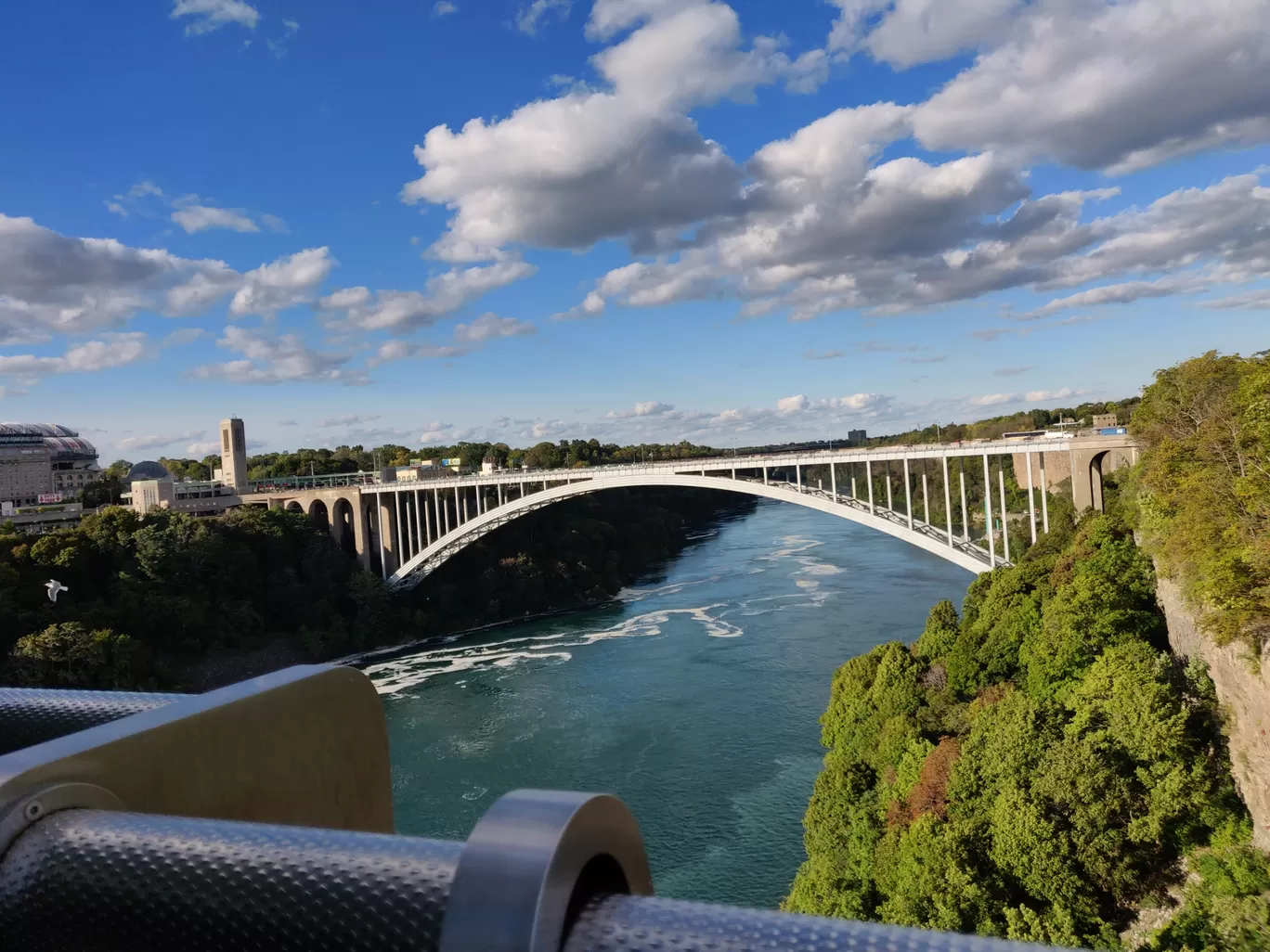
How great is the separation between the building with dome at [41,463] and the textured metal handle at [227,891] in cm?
3397

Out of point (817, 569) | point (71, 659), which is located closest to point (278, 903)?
point (71, 659)

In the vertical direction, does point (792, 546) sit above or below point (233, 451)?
below

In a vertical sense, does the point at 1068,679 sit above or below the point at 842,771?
above

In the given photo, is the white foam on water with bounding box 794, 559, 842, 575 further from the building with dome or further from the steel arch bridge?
the building with dome

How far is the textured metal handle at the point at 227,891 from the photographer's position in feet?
2.93

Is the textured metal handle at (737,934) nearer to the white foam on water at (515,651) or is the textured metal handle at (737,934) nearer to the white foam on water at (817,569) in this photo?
the white foam on water at (515,651)

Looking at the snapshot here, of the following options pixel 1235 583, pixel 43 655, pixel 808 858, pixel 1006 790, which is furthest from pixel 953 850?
pixel 43 655

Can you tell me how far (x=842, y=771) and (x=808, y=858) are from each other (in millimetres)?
1177

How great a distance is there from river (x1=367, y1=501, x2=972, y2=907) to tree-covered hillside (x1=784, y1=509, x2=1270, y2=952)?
4.11ft

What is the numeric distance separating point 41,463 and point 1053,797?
4416 cm

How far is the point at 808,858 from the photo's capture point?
9.99 meters

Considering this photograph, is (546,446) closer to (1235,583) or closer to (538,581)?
(538,581)

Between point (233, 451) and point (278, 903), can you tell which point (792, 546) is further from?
point (278, 903)

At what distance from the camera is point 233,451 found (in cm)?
3203
